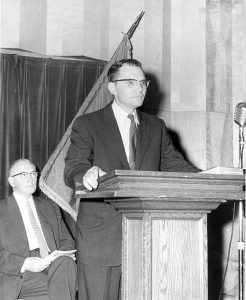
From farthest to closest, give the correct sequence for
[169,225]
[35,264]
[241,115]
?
1. [35,264]
2. [241,115]
3. [169,225]

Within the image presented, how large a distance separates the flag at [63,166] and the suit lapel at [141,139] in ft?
4.38

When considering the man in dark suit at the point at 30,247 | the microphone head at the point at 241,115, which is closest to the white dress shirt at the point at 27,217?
the man in dark suit at the point at 30,247

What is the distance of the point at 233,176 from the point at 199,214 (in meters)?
0.21

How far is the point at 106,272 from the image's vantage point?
2.17m

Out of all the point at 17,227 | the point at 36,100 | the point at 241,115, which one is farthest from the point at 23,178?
the point at 241,115

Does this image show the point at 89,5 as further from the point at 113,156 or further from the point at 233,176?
the point at 233,176

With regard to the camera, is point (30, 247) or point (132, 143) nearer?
point (132, 143)

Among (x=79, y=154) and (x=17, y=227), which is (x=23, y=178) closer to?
(x=17, y=227)

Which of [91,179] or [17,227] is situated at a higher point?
[91,179]

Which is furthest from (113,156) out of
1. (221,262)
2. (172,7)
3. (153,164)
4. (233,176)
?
(172,7)

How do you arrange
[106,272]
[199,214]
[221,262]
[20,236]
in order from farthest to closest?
1. [221,262]
2. [20,236]
3. [106,272]
4. [199,214]

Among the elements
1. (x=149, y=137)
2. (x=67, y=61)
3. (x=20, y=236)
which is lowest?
(x=20, y=236)

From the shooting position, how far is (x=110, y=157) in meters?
2.22

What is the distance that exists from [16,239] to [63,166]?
767mm
